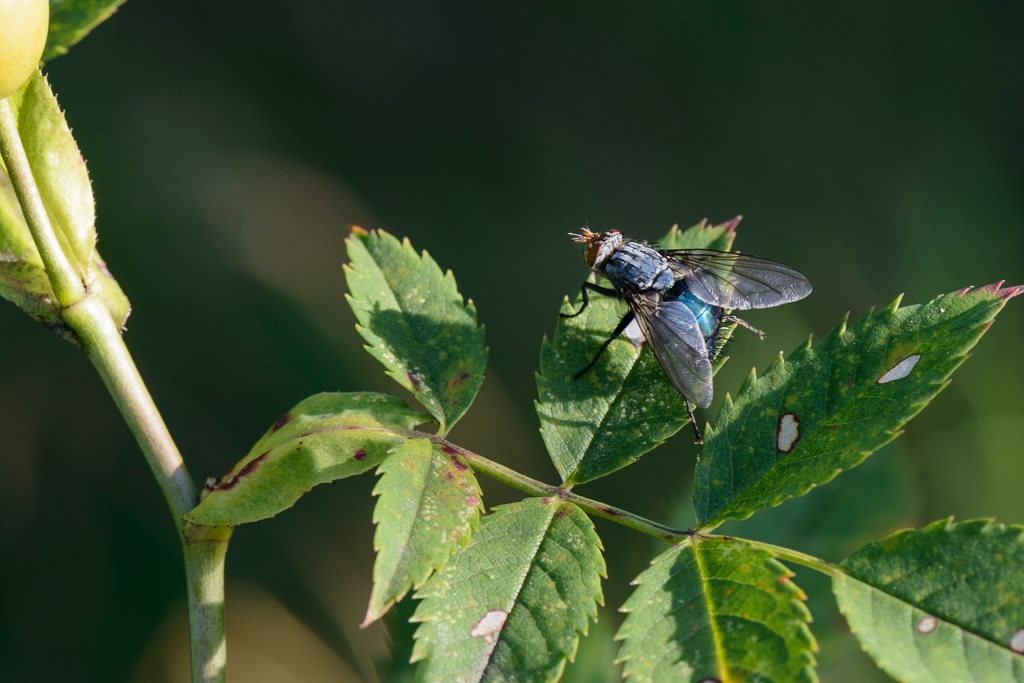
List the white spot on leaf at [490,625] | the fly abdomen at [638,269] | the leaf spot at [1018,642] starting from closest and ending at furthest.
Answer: the leaf spot at [1018,642], the white spot on leaf at [490,625], the fly abdomen at [638,269]

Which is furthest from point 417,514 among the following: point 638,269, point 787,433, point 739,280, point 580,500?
point 739,280

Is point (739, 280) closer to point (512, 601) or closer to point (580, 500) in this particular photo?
point (580, 500)

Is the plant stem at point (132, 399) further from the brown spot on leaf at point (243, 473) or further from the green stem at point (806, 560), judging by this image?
the green stem at point (806, 560)

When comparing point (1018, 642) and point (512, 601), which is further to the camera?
point (512, 601)

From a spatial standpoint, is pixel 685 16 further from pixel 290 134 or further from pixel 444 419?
pixel 444 419

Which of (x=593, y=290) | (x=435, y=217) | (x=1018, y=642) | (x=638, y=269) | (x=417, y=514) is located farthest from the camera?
(x=435, y=217)

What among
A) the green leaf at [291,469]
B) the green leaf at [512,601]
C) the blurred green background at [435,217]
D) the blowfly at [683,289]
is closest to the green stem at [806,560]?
the green leaf at [512,601]
